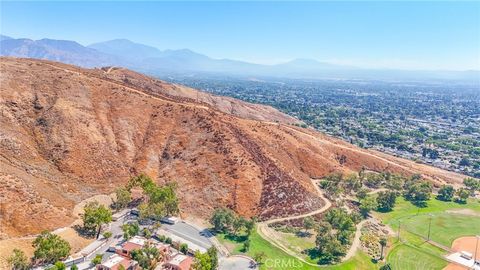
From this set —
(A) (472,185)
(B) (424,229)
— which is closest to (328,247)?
(B) (424,229)

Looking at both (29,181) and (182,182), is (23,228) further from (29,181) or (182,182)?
(182,182)

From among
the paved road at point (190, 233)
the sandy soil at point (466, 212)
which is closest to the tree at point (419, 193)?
the sandy soil at point (466, 212)

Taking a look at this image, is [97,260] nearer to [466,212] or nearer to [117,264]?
[117,264]

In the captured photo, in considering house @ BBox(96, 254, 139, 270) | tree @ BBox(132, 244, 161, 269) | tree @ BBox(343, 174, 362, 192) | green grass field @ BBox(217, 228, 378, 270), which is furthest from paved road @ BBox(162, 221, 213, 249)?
tree @ BBox(343, 174, 362, 192)

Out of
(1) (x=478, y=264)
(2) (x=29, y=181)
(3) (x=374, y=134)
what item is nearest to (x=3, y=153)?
(2) (x=29, y=181)

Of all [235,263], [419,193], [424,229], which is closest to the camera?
[235,263]

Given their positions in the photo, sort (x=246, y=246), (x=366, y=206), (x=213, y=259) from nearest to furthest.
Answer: (x=213, y=259)
(x=246, y=246)
(x=366, y=206)
